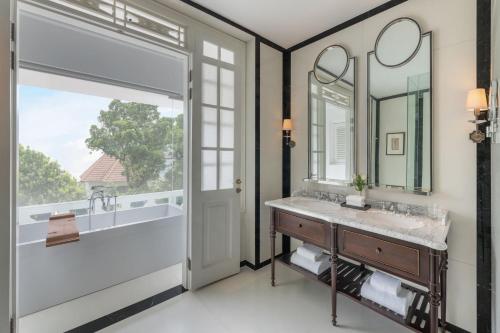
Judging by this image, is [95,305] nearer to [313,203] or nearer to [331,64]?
[313,203]

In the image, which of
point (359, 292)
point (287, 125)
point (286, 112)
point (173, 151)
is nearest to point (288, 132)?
point (287, 125)

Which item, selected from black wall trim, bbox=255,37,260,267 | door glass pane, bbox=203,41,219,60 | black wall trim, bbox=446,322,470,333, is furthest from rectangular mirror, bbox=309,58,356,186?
black wall trim, bbox=446,322,470,333

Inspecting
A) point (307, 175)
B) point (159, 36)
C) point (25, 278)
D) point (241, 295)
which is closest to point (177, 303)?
point (241, 295)

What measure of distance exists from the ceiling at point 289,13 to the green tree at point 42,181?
2651 mm

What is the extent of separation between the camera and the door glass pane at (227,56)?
238 centimetres

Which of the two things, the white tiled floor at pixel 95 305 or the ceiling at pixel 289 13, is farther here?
the ceiling at pixel 289 13

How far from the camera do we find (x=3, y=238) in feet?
4.23

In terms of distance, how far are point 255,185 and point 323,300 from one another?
1264 mm

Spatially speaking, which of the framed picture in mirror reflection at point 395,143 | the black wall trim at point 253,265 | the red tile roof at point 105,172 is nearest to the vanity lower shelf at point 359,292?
the black wall trim at point 253,265

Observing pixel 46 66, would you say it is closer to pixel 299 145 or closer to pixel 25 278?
pixel 25 278

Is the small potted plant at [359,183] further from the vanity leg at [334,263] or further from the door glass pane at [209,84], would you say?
the door glass pane at [209,84]

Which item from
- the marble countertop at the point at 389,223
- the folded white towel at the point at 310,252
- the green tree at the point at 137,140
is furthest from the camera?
the green tree at the point at 137,140

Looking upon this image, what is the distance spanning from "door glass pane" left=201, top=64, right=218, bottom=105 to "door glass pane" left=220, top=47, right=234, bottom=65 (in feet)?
0.54

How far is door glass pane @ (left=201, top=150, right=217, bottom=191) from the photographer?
228 cm
